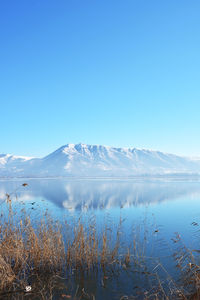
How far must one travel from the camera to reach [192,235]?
32.0 feet

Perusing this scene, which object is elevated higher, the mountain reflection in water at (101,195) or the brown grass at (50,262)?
the brown grass at (50,262)

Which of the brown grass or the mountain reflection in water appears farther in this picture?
the mountain reflection in water

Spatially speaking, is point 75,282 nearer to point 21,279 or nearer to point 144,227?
point 21,279

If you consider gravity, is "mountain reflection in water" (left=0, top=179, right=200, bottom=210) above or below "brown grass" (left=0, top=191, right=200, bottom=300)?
below

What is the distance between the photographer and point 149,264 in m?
6.73

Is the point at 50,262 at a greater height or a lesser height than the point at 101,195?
greater

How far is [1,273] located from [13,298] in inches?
22.6

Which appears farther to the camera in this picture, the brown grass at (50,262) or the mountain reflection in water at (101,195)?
the mountain reflection in water at (101,195)

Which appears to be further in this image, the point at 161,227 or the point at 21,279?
the point at 161,227

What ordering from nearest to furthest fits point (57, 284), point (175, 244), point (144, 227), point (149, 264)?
point (57, 284) < point (149, 264) < point (175, 244) < point (144, 227)

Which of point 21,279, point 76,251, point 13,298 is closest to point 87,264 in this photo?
point 76,251

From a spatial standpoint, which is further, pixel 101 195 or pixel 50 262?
pixel 101 195

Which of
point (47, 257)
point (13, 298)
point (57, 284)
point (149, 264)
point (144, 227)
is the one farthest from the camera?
point (144, 227)

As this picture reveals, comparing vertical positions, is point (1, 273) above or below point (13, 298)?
above
